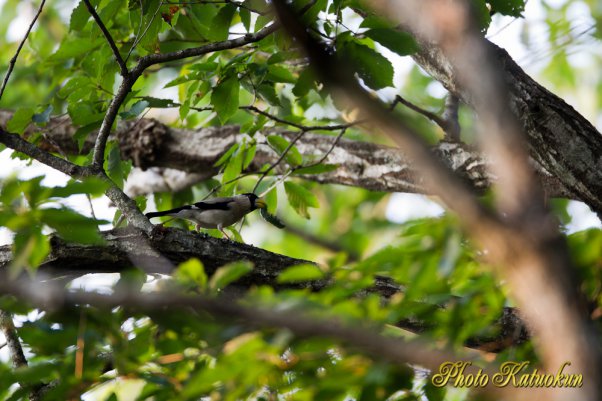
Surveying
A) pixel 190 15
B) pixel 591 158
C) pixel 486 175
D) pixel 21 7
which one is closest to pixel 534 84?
pixel 591 158

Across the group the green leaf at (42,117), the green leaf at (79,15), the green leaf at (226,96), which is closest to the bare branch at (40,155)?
the green leaf at (42,117)

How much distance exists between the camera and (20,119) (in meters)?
4.32

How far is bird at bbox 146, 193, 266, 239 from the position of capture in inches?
229

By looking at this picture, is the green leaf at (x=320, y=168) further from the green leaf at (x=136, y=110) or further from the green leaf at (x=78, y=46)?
the green leaf at (x=78, y=46)

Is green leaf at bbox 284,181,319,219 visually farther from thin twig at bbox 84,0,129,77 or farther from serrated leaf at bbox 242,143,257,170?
thin twig at bbox 84,0,129,77

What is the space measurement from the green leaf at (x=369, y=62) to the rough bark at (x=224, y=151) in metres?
1.10

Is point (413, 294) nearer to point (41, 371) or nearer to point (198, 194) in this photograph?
point (41, 371)

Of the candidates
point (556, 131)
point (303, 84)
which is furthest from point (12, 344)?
point (556, 131)

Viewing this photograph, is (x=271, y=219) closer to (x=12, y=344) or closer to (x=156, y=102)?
(x=156, y=102)

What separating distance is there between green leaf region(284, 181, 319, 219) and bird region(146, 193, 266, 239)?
720 mm

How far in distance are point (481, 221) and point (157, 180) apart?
18.6 ft

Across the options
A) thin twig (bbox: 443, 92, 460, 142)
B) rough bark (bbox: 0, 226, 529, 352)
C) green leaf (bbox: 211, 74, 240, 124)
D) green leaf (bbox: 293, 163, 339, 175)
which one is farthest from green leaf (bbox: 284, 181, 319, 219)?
rough bark (bbox: 0, 226, 529, 352)

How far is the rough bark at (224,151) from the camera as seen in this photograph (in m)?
4.74

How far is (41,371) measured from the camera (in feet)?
6.89
